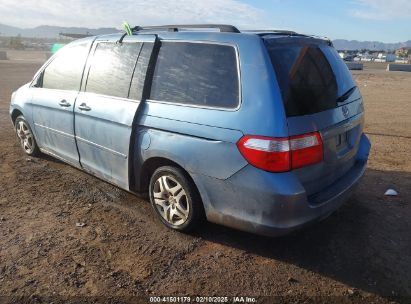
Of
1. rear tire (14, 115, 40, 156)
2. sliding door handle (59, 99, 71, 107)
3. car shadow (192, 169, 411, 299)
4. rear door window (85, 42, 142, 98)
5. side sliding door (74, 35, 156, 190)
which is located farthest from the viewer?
rear tire (14, 115, 40, 156)

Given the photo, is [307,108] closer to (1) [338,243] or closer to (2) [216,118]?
(2) [216,118]

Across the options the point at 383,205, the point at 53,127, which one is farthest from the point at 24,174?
the point at 383,205

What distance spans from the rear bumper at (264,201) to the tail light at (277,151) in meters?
0.07

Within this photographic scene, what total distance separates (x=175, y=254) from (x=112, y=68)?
6.95ft

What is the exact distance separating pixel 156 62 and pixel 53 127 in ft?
6.65

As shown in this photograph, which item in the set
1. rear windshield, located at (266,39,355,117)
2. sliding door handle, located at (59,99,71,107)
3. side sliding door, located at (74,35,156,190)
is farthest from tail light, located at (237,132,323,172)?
sliding door handle, located at (59,99,71,107)

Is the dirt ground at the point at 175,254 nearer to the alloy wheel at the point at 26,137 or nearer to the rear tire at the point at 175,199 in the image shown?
the rear tire at the point at 175,199

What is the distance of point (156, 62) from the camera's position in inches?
151

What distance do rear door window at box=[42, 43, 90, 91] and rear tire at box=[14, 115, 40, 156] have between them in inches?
35.3

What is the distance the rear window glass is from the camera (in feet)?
10.6

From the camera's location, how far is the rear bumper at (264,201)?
295 cm

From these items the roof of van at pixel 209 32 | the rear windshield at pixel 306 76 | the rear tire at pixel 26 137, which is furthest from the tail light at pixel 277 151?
the rear tire at pixel 26 137

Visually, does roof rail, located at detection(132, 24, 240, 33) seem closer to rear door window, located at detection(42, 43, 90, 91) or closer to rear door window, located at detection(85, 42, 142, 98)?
rear door window, located at detection(85, 42, 142, 98)

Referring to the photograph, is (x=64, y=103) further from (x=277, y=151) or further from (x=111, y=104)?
(x=277, y=151)
